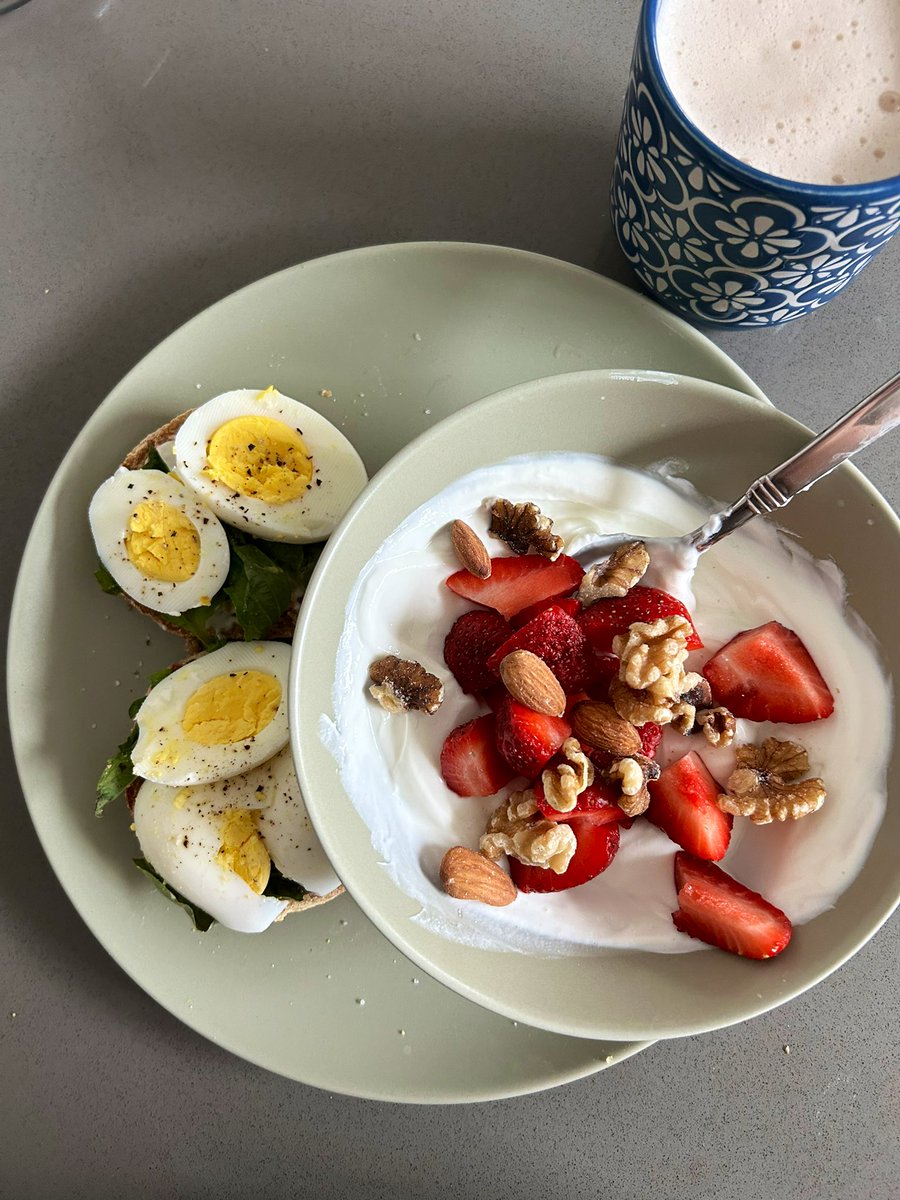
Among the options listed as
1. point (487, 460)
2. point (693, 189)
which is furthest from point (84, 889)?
point (693, 189)

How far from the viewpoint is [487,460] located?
1.16m

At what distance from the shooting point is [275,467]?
136 centimetres

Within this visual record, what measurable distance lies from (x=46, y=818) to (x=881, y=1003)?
1.40m

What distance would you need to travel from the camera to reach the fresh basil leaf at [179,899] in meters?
1.36

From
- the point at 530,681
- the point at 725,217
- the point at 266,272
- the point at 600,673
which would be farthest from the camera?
the point at 266,272

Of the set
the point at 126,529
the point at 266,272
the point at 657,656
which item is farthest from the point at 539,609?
the point at 266,272

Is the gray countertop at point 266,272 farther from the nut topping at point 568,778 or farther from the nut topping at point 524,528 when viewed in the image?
the nut topping at point 568,778

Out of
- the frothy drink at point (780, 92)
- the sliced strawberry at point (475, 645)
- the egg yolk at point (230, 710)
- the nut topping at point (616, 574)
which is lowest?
the egg yolk at point (230, 710)

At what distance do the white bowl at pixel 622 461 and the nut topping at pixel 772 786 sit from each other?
0.35ft

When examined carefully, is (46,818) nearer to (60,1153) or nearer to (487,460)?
(60,1153)

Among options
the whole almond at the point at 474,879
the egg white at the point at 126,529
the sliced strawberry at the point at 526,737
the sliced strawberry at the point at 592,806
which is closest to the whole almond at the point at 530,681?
the sliced strawberry at the point at 526,737

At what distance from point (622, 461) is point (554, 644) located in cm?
26

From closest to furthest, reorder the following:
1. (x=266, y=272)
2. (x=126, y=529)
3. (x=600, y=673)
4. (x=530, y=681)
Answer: (x=530, y=681) < (x=600, y=673) < (x=126, y=529) < (x=266, y=272)

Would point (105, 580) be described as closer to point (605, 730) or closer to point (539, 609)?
point (539, 609)
